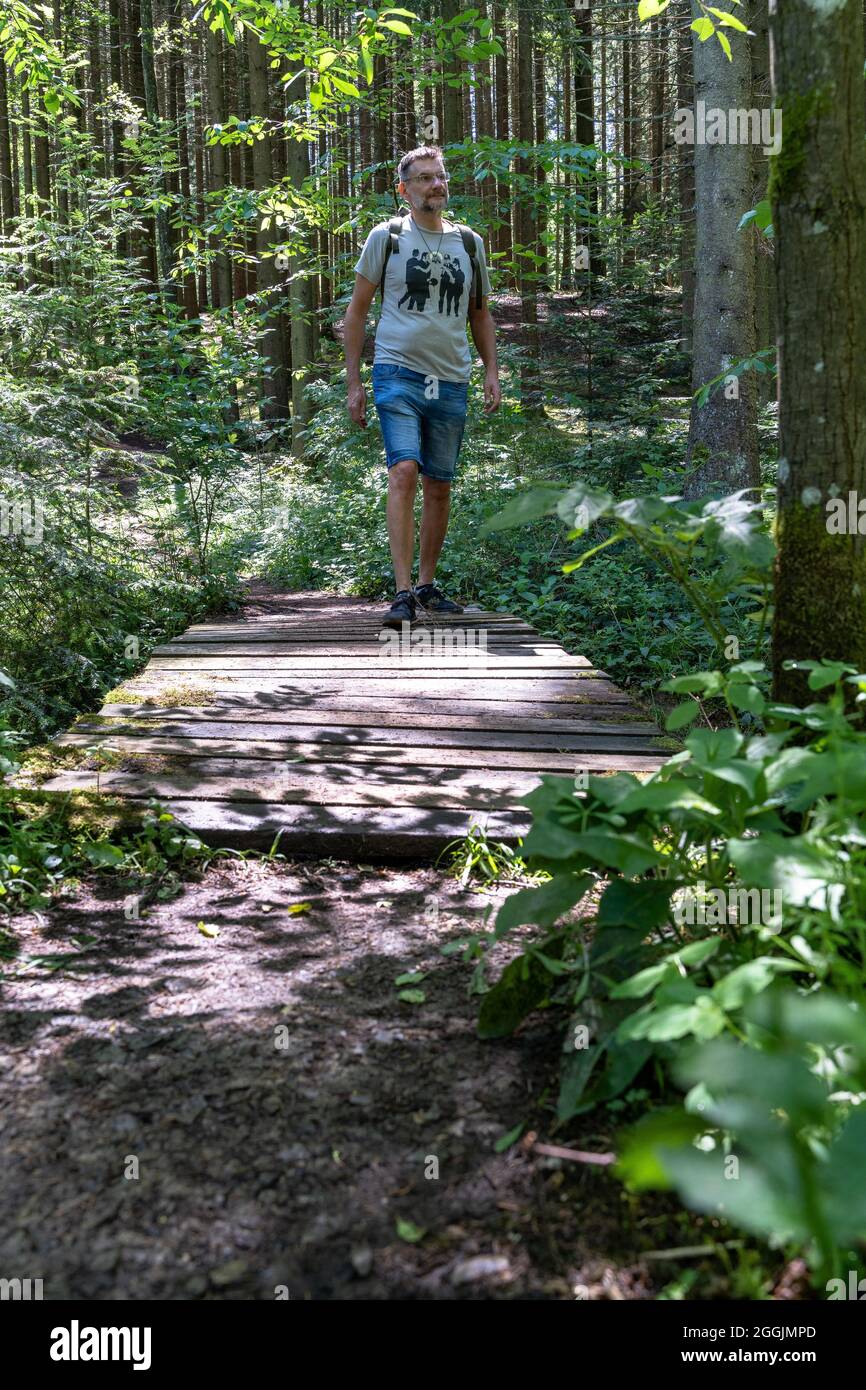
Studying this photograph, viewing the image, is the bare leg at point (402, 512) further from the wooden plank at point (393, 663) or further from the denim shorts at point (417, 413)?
the wooden plank at point (393, 663)

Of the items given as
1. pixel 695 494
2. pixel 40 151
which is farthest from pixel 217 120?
pixel 695 494

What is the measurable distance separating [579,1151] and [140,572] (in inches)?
224

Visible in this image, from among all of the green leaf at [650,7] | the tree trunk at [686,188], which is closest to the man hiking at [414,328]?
the green leaf at [650,7]

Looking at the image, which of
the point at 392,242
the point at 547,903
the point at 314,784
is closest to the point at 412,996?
the point at 547,903

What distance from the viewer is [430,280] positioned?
5.63 meters

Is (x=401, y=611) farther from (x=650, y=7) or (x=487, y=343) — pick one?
(x=650, y=7)

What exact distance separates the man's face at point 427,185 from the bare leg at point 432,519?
1.46 metres

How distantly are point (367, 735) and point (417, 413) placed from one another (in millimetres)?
2323

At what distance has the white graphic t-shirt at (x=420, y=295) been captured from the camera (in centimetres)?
558

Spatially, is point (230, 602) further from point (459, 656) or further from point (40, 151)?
point (40, 151)

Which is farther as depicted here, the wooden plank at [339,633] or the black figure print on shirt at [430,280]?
the wooden plank at [339,633]

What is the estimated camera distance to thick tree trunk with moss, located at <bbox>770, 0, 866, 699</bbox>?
212 cm

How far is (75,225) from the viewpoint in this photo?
6.94m

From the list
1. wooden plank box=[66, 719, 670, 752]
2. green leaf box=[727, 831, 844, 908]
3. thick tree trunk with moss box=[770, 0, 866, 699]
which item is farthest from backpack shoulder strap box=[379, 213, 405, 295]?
green leaf box=[727, 831, 844, 908]
